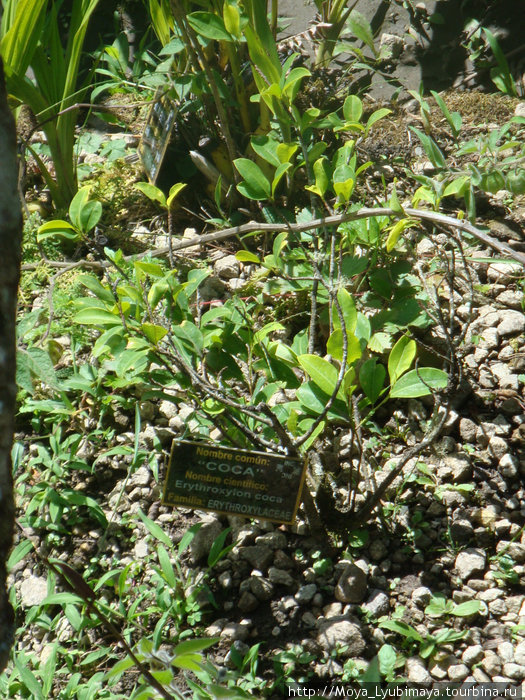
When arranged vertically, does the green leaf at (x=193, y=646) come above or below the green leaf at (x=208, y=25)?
below

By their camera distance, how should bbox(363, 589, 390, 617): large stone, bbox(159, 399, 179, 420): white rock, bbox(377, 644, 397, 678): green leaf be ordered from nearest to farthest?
bbox(377, 644, 397, 678): green leaf → bbox(363, 589, 390, 617): large stone → bbox(159, 399, 179, 420): white rock

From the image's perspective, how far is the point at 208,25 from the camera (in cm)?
182

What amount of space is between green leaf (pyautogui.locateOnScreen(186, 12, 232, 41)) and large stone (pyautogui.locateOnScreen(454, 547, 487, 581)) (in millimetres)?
1445

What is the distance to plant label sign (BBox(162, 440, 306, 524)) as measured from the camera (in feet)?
4.49

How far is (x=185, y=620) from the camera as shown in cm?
149

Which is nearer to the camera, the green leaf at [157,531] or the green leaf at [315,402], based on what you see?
the green leaf at [315,402]

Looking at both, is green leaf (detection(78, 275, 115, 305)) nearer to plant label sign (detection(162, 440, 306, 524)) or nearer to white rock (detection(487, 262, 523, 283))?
plant label sign (detection(162, 440, 306, 524))

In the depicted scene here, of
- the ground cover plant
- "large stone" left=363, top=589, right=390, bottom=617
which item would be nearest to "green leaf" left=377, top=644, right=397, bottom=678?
the ground cover plant

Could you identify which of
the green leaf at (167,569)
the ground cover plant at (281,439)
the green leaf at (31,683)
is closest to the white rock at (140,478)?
the ground cover plant at (281,439)

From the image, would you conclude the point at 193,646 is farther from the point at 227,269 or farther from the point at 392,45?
the point at 392,45

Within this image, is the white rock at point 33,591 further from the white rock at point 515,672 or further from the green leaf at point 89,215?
the white rock at point 515,672

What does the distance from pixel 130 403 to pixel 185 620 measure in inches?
24.2

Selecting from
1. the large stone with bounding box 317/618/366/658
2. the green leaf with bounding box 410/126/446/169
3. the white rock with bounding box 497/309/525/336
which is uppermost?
the green leaf with bounding box 410/126/446/169

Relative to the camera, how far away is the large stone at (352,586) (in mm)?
1447
